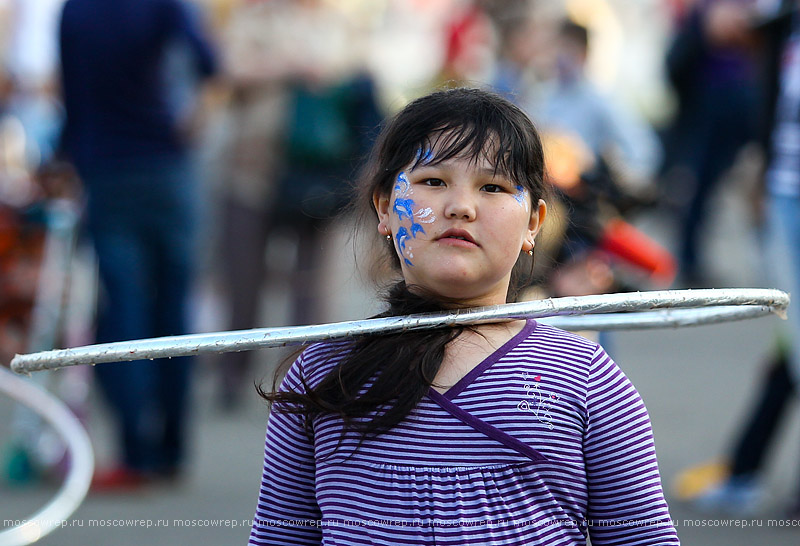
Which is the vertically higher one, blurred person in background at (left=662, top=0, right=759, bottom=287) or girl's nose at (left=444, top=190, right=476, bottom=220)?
blurred person in background at (left=662, top=0, right=759, bottom=287)

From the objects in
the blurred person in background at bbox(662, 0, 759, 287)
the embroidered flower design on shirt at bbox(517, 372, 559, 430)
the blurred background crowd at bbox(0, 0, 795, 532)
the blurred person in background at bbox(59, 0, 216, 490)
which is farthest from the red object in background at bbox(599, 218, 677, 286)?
the blurred person in background at bbox(662, 0, 759, 287)

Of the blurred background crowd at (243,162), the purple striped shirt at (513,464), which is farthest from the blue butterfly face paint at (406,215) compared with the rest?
the blurred background crowd at (243,162)

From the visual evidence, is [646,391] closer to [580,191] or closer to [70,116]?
[580,191]

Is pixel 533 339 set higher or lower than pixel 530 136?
lower

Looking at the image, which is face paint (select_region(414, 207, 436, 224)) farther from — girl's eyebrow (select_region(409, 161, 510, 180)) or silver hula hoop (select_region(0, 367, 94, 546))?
silver hula hoop (select_region(0, 367, 94, 546))

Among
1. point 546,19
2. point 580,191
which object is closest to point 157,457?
point 580,191

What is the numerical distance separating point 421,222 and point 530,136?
0.25 meters

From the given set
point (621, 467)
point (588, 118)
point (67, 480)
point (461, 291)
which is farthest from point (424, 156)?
point (588, 118)

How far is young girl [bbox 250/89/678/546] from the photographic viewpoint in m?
1.71

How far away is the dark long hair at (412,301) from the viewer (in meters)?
1.77

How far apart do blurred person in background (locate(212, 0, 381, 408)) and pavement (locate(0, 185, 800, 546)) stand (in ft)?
2.39

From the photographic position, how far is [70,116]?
17.0 ft

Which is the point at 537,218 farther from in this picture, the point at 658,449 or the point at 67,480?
the point at 658,449

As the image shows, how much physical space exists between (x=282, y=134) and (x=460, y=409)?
15.7ft
